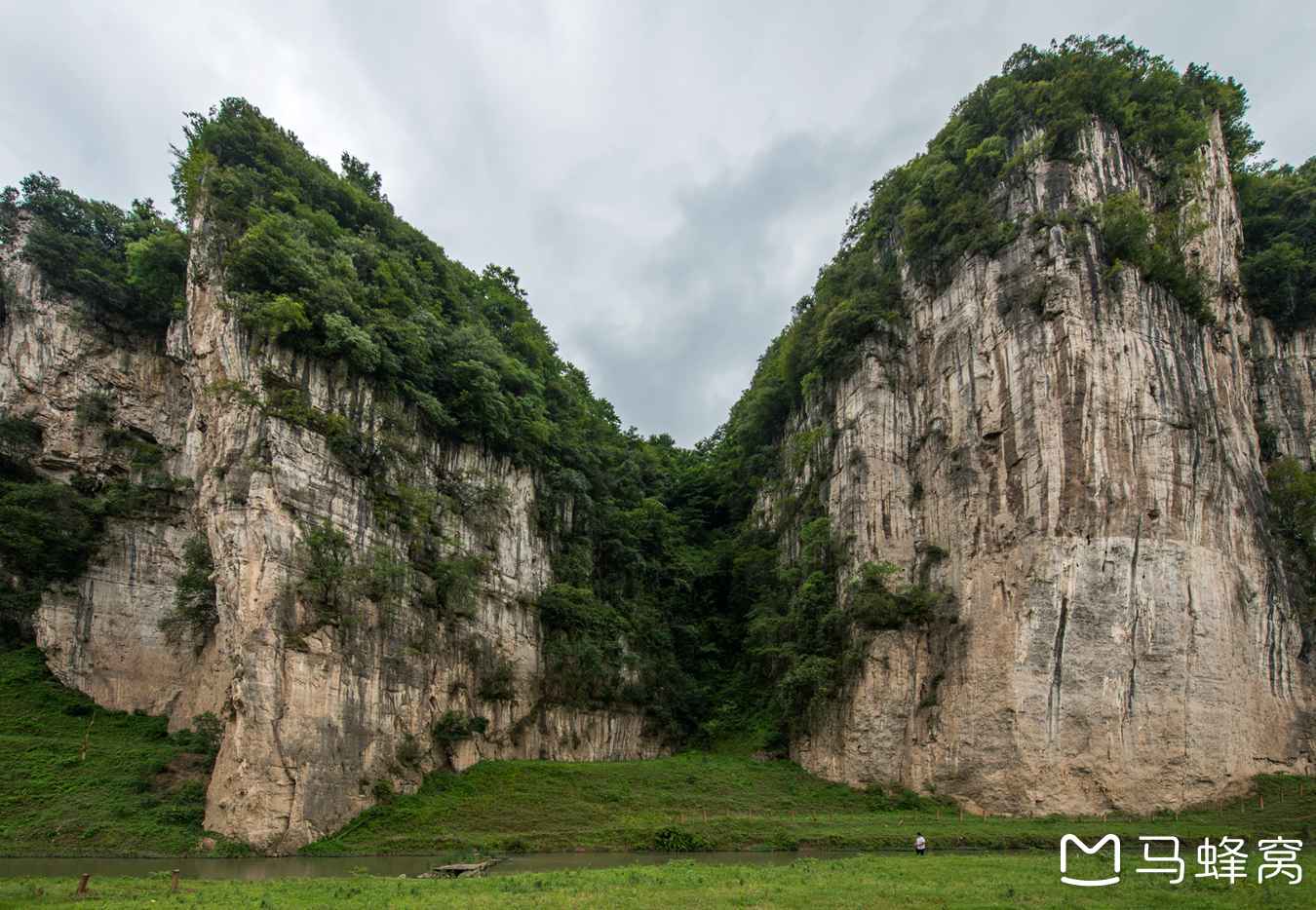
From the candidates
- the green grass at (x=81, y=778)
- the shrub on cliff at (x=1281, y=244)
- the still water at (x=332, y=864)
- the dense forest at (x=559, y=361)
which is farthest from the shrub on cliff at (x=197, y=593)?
the shrub on cliff at (x=1281, y=244)

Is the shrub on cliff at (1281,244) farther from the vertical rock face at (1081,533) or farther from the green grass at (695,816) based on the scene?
the green grass at (695,816)

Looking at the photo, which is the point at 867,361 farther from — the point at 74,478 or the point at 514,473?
A: the point at 74,478

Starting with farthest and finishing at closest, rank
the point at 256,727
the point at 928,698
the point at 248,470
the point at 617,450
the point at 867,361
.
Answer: the point at 617,450
the point at 867,361
the point at 928,698
the point at 248,470
the point at 256,727

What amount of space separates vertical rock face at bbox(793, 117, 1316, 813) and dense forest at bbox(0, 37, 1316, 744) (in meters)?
1.47

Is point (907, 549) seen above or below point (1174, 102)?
below

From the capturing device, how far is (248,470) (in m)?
27.7

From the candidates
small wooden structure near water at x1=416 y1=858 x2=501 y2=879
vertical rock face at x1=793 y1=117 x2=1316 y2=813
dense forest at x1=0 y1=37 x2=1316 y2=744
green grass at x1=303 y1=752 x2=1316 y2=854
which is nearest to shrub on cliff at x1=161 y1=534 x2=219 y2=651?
dense forest at x1=0 y1=37 x2=1316 y2=744

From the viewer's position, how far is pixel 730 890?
1523 centimetres

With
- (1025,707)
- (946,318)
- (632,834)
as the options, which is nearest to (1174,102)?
(946,318)

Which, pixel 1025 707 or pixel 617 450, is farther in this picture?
pixel 617 450

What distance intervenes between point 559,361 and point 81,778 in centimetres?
3066

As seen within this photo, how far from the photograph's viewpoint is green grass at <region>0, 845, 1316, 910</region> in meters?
13.6

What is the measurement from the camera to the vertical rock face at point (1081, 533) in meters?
27.8

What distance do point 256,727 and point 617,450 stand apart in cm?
2844
